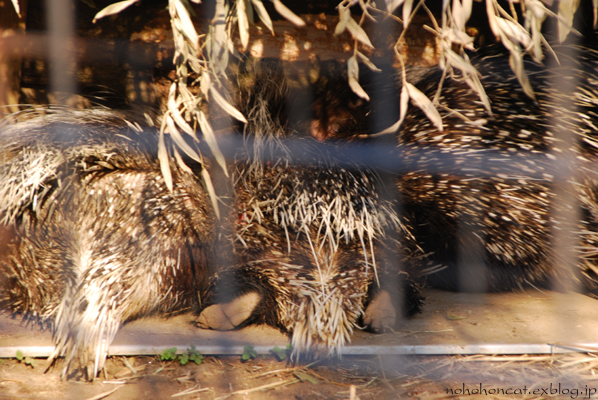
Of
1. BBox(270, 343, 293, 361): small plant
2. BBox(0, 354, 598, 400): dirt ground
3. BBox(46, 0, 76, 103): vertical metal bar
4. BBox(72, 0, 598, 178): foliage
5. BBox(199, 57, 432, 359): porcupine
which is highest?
BBox(46, 0, 76, 103): vertical metal bar

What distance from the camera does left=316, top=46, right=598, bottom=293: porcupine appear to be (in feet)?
3.55

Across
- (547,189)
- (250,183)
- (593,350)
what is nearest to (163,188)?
(250,183)

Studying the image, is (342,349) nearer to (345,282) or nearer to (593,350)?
(345,282)

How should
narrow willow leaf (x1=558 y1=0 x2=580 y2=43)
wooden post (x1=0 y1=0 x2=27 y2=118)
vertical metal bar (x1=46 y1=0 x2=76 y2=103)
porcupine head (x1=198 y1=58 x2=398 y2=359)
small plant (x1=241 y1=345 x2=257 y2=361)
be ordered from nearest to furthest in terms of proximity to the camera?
1. narrow willow leaf (x1=558 y1=0 x2=580 y2=43)
2. small plant (x1=241 y1=345 x2=257 y2=361)
3. porcupine head (x1=198 y1=58 x2=398 y2=359)
4. wooden post (x1=0 y1=0 x2=27 y2=118)
5. vertical metal bar (x1=46 y1=0 x2=76 y2=103)

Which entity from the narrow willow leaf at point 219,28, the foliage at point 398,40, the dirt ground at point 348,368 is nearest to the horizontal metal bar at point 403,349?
the dirt ground at point 348,368

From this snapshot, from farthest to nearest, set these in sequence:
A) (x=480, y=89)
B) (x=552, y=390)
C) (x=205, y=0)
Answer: (x=205, y=0) → (x=552, y=390) → (x=480, y=89)

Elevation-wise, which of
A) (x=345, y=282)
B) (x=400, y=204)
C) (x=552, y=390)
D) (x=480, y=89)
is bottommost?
(x=552, y=390)

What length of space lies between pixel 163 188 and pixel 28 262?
40 centimetres

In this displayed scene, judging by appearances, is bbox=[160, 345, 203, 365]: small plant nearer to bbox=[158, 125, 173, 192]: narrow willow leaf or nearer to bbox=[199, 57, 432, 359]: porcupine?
bbox=[199, 57, 432, 359]: porcupine

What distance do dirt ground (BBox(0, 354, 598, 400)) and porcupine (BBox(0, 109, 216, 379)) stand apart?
0.45ft

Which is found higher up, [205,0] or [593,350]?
[205,0]

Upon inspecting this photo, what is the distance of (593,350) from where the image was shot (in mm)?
1042

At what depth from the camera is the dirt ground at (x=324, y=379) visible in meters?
0.89

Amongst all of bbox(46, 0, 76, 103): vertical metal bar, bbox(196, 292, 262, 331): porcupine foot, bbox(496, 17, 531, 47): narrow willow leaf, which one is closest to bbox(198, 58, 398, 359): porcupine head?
bbox(196, 292, 262, 331): porcupine foot
